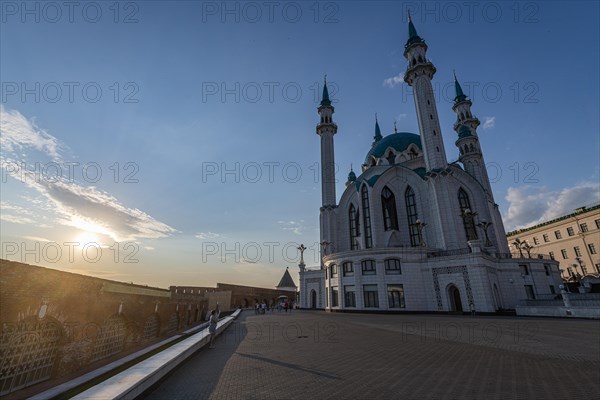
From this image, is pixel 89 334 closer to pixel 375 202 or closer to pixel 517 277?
pixel 375 202

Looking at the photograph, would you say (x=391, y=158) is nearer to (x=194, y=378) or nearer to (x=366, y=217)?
(x=366, y=217)

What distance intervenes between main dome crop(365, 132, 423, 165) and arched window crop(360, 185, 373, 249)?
44.5ft

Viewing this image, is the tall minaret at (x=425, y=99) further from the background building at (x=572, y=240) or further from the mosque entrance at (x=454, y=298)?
the background building at (x=572, y=240)

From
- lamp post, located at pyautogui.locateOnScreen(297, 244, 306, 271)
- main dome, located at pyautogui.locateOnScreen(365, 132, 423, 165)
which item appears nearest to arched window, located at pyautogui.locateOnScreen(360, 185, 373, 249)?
lamp post, located at pyautogui.locateOnScreen(297, 244, 306, 271)

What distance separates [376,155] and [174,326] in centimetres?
4363

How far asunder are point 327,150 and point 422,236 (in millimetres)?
22110

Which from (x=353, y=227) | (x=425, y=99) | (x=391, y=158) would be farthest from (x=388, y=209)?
(x=425, y=99)

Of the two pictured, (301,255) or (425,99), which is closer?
(425,99)

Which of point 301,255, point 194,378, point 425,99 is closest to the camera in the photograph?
point 194,378

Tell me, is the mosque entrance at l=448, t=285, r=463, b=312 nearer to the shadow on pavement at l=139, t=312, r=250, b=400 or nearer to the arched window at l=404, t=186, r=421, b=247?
the arched window at l=404, t=186, r=421, b=247

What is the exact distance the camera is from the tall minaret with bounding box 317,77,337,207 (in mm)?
45500

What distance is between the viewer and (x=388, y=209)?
39188mm

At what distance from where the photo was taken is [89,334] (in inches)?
318

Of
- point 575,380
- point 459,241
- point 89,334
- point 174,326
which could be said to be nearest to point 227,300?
point 174,326
